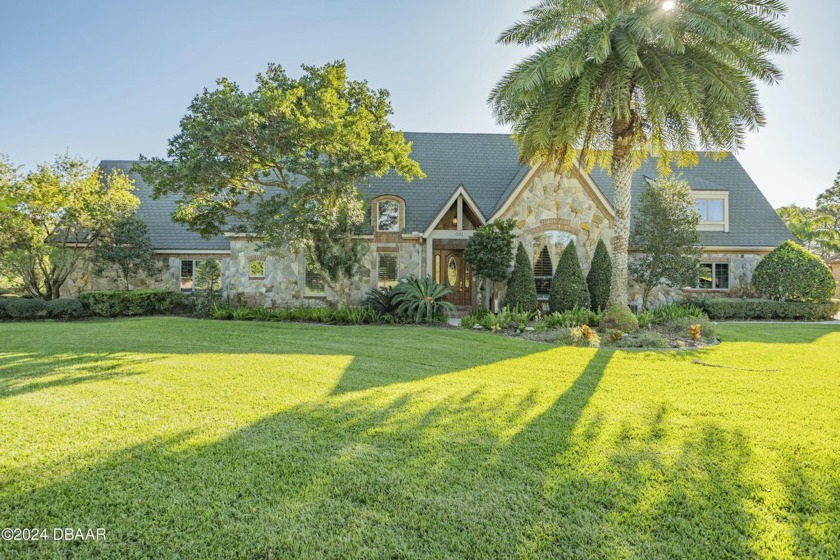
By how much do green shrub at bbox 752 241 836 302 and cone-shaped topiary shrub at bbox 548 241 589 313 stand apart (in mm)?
8857

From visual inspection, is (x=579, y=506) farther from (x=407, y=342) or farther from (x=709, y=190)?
(x=709, y=190)

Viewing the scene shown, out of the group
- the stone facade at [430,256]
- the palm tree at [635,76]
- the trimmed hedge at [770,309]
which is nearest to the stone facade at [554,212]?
the stone facade at [430,256]

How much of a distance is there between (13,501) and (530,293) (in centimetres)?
1408

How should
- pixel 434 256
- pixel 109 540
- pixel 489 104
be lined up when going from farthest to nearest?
pixel 434 256 → pixel 489 104 → pixel 109 540

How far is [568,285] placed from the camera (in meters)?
15.2

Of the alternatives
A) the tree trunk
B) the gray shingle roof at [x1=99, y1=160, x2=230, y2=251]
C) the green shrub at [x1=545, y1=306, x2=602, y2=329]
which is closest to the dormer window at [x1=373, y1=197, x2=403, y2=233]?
the green shrub at [x1=545, y1=306, x2=602, y2=329]

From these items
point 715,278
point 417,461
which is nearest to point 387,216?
point 417,461

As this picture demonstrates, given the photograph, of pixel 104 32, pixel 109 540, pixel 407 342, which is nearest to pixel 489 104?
pixel 407 342

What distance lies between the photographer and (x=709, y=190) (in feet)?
66.4

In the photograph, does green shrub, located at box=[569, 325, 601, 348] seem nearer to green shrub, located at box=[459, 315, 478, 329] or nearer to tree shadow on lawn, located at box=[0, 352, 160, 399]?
green shrub, located at box=[459, 315, 478, 329]

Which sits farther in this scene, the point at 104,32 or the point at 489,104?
the point at 489,104

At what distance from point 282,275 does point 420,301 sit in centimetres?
701

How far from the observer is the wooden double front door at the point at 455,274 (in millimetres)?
17797

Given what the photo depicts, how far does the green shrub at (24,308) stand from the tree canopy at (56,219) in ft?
4.09
